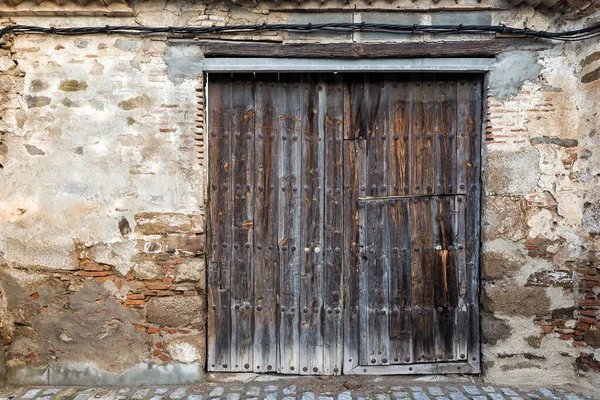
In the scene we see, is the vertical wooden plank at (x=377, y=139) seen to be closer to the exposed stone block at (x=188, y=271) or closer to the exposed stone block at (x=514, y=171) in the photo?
the exposed stone block at (x=514, y=171)

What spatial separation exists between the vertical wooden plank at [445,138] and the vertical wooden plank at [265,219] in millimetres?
1267

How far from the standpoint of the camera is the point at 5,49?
310 centimetres

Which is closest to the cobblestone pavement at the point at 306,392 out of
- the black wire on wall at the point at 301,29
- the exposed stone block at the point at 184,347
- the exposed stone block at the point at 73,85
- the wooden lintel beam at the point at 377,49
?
the exposed stone block at the point at 184,347

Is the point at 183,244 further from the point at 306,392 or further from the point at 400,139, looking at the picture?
the point at 400,139

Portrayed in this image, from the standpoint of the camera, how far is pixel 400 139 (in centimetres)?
325

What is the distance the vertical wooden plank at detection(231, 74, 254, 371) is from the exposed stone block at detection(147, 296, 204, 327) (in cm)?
32

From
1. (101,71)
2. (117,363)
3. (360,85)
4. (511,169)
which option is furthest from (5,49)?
(511,169)

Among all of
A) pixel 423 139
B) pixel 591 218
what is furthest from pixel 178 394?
pixel 591 218

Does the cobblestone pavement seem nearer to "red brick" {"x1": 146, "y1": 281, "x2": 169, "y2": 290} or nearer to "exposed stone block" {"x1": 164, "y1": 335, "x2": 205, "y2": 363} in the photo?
"exposed stone block" {"x1": 164, "y1": 335, "x2": 205, "y2": 363}

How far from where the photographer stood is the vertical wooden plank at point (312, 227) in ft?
10.7

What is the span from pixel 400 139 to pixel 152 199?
6.50 feet

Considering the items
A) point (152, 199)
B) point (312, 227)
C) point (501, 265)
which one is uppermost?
point (152, 199)

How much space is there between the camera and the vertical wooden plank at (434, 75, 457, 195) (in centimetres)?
322

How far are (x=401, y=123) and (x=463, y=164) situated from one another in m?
0.58
